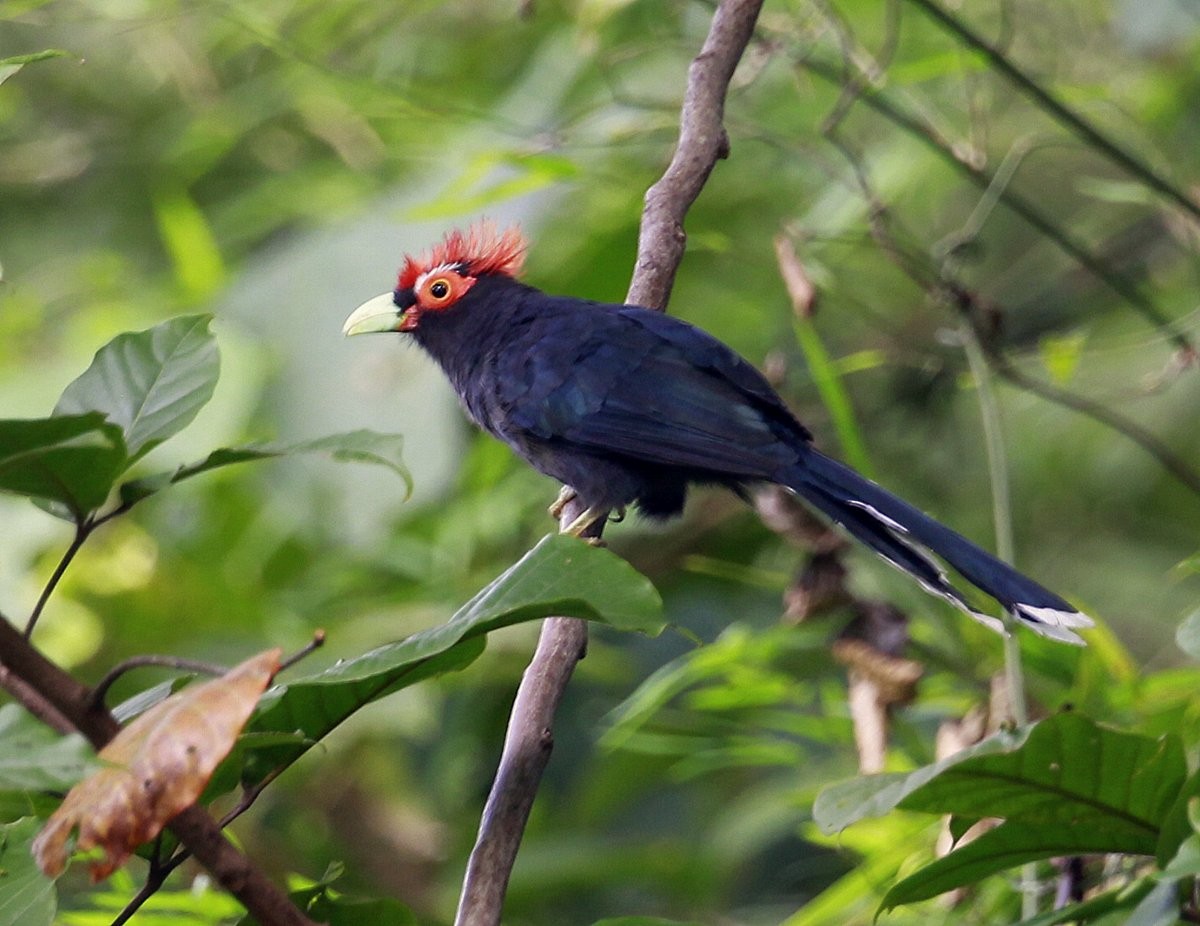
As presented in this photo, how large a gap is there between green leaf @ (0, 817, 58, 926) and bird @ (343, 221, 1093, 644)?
1490 millimetres

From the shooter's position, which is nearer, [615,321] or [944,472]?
[615,321]

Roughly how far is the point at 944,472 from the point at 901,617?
6.58 feet

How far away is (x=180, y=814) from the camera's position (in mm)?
1174

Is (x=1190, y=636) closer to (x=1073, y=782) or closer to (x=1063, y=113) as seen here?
(x=1073, y=782)

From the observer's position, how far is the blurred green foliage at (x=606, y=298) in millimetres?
3355

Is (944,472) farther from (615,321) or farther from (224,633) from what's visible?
(224,633)

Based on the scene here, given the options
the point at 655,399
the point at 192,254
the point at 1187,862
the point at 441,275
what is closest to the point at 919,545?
the point at 655,399

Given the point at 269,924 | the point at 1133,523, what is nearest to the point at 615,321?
the point at 269,924

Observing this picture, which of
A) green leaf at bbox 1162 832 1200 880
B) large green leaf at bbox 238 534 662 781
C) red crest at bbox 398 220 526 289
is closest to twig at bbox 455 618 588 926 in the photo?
large green leaf at bbox 238 534 662 781

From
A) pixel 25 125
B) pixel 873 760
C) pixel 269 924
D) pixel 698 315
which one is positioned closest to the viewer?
pixel 269 924

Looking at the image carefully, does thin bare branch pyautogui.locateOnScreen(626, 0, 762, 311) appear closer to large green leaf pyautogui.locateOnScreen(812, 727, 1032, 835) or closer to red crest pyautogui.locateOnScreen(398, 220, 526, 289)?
red crest pyautogui.locateOnScreen(398, 220, 526, 289)

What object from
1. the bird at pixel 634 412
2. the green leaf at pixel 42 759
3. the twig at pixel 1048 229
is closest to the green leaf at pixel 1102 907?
the bird at pixel 634 412

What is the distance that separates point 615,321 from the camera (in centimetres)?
298

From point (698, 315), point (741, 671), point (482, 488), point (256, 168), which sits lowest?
point (741, 671)
